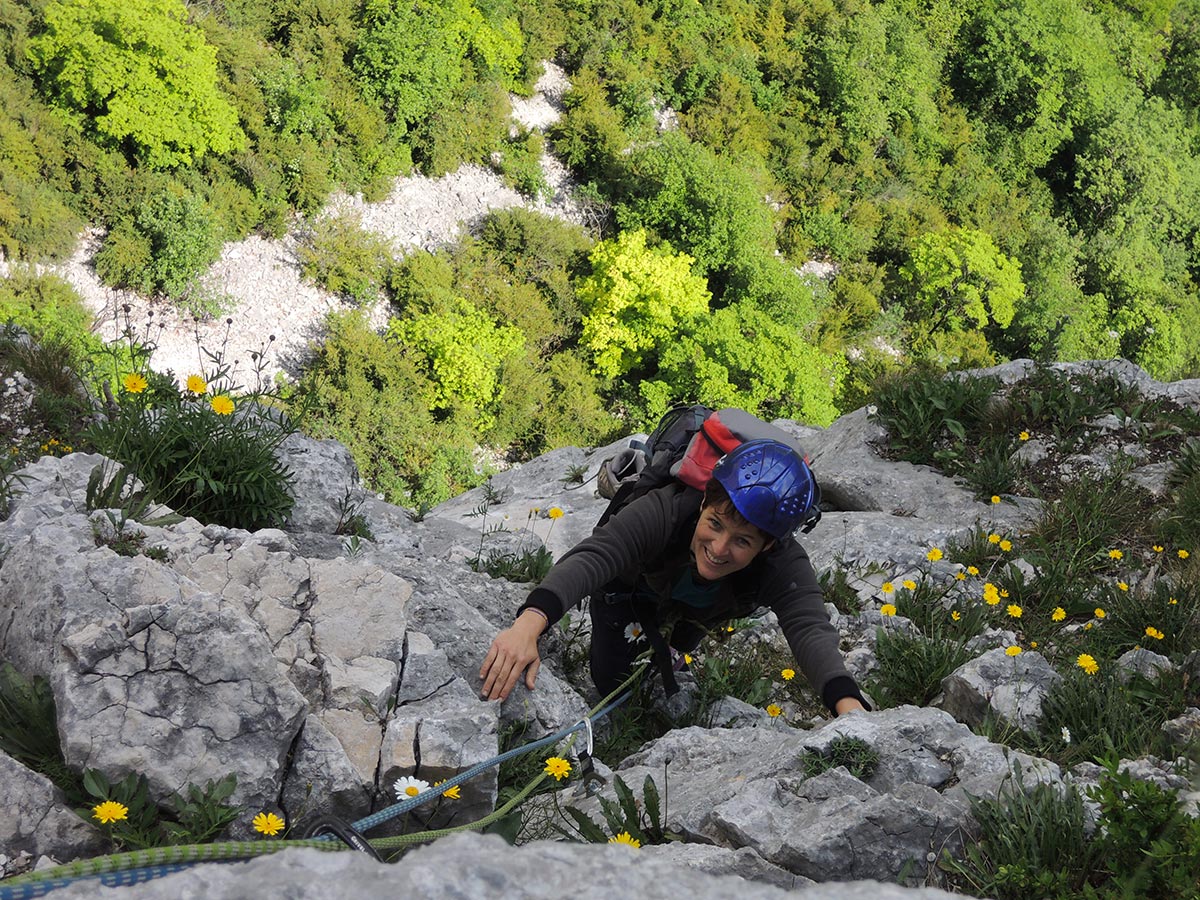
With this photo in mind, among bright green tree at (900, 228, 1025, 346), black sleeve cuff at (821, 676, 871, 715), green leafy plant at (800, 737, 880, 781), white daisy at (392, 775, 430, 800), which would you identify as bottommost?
white daisy at (392, 775, 430, 800)

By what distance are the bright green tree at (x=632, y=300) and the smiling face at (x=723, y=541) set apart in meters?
27.4

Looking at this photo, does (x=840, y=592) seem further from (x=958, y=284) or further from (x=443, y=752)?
(x=958, y=284)

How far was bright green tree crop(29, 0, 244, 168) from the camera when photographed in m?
22.8

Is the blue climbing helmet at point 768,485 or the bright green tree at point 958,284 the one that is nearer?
the blue climbing helmet at point 768,485

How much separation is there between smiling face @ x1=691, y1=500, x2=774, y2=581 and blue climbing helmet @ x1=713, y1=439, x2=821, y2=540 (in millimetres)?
79

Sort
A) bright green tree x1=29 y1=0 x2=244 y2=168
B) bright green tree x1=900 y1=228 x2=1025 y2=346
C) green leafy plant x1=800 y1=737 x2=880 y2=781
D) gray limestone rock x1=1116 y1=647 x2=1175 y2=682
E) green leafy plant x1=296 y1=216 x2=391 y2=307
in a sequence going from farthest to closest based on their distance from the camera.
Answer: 1. bright green tree x1=900 y1=228 x2=1025 y2=346
2. green leafy plant x1=296 y1=216 x2=391 y2=307
3. bright green tree x1=29 y1=0 x2=244 y2=168
4. gray limestone rock x1=1116 y1=647 x2=1175 y2=682
5. green leafy plant x1=800 y1=737 x2=880 y2=781

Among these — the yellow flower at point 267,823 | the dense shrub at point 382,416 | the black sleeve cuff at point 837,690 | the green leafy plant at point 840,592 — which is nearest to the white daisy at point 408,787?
the yellow flower at point 267,823

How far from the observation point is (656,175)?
3291 centimetres

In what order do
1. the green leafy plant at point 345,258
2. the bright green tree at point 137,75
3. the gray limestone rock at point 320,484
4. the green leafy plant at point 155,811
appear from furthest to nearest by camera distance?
the green leafy plant at point 345,258, the bright green tree at point 137,75, the gray limestone rock at point 320,484, the green leafy plant at point 155,811

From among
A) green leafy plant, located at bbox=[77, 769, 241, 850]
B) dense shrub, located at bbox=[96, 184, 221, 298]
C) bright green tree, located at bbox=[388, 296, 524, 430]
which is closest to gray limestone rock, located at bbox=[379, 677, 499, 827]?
green leafy plant, located at bbox=[77, 769, 241, 850]

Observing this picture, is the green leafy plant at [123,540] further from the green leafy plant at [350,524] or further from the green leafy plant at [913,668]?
the green leafy plant at [913,668]

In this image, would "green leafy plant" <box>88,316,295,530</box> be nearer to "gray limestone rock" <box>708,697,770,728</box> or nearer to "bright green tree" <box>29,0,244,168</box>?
"gray limestone rock" <box>708,697,770,728</box>

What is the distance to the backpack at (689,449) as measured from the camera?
3.67m

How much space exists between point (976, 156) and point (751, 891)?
160ft
